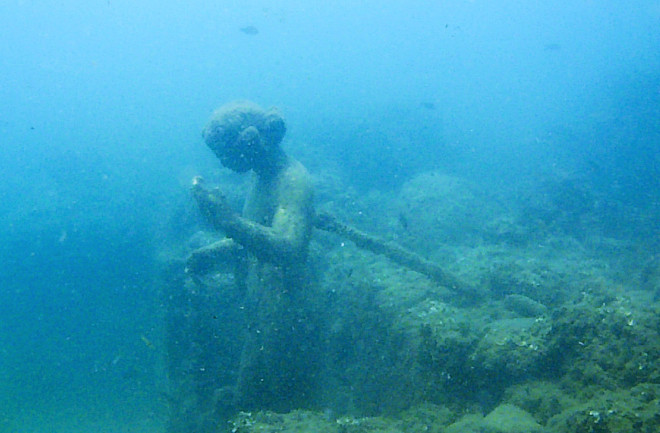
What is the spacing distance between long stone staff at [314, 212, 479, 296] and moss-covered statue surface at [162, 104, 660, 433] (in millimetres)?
127

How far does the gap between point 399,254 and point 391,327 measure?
1467mm

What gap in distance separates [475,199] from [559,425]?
1082 cm

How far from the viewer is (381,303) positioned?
16.4ft

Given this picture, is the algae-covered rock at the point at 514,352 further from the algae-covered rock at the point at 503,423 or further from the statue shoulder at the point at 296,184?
the statue shoulder at the point at 296,184

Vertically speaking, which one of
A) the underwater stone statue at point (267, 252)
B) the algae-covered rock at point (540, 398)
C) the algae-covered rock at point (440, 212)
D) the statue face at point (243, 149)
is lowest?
the algae-covered rock at point (540, 398)

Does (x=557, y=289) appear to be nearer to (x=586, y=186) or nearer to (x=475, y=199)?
(x=475, y=199)

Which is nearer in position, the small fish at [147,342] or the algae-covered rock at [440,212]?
the small fish at [147,342]

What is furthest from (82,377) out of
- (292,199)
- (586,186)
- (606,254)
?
(586,186)

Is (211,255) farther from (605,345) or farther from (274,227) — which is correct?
(605,345)

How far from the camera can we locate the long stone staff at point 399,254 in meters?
5.27

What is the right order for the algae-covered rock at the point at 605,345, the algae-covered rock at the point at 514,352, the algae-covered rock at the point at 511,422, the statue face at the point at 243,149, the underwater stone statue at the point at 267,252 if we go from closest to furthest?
the algae-covered rock at the point at 511,422
the algae-covered rock at the point at 605,345
the algae-covered rock at the point at 514,352
the underwater stone statue at the point at 267,252
the statue face at the point at 243,149

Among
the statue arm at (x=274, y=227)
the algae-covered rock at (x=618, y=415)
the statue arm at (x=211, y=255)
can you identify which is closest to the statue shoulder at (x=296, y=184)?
the statue arm at (x=274, y=227)

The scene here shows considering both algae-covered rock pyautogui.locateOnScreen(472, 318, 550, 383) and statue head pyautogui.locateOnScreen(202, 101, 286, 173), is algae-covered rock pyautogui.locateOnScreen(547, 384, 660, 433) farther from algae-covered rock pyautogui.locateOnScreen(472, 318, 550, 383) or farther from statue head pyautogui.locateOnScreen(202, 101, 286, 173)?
statue head pyautogui.locateOnScreen(202, 101, 286, 173)

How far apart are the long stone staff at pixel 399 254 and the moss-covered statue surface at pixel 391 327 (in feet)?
0.42
